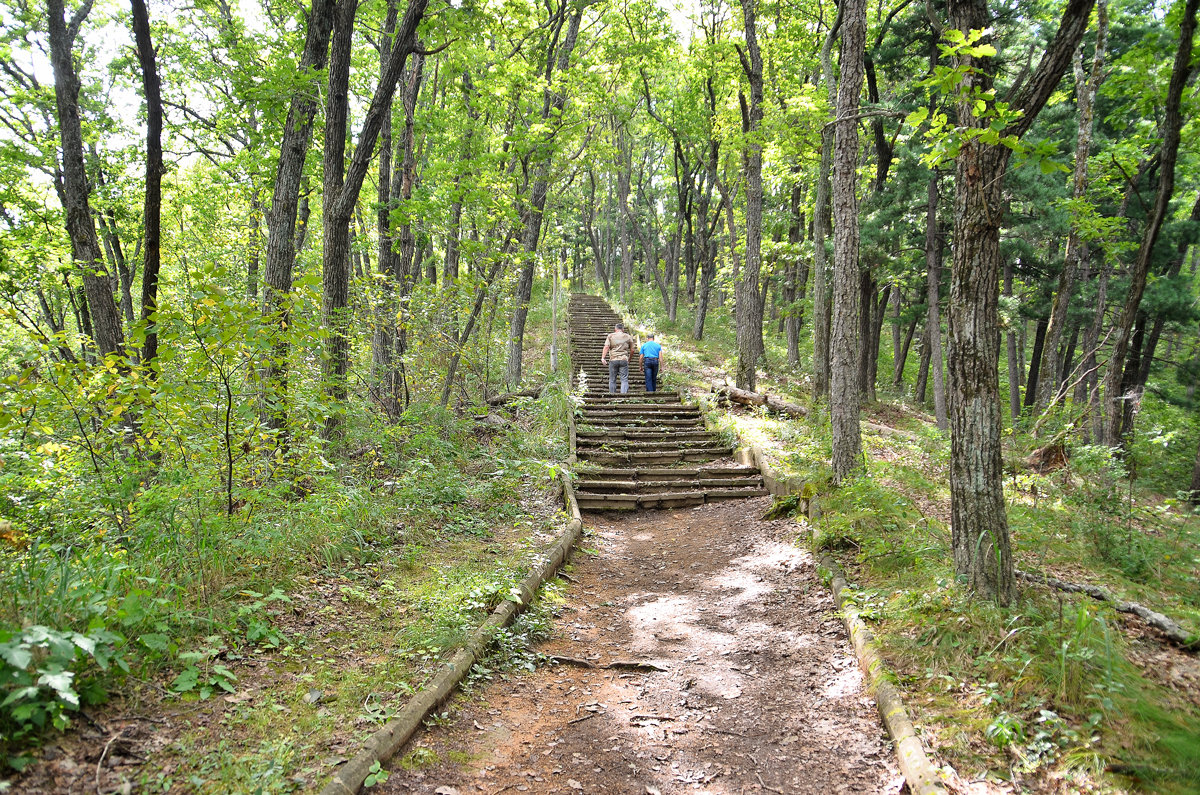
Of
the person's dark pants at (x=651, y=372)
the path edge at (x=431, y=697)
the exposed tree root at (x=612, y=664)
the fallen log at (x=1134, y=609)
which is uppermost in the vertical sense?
the person's dark pants at (x=651, y=372)

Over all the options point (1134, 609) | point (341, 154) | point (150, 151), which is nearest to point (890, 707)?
point (1134, 609)

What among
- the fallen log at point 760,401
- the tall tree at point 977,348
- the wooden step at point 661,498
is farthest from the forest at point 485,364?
the wooden step at point 661,498

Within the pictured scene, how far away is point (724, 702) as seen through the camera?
4082 mm

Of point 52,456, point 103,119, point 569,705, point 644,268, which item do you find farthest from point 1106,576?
point 644,268

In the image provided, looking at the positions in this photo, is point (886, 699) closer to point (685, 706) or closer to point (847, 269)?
point (685, 706)

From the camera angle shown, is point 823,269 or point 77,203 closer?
point 77,203

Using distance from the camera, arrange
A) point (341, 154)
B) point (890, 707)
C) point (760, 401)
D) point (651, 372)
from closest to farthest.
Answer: point (890, 707)
point (341, 154)
point (760, 401)
point (651, 372)

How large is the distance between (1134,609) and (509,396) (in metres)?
11.9

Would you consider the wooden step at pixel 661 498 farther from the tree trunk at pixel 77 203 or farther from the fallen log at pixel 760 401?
the tree trunk at pixel 77 203

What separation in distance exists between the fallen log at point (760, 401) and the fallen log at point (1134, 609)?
22.2 ft

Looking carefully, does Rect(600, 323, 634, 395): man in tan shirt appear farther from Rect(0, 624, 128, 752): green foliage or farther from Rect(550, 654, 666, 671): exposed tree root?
Rect(0, 624, 128, 752): green foliage

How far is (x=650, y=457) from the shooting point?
35.9 feet

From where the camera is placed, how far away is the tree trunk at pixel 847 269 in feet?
23.0

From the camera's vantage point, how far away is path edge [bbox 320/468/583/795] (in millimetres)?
2809
